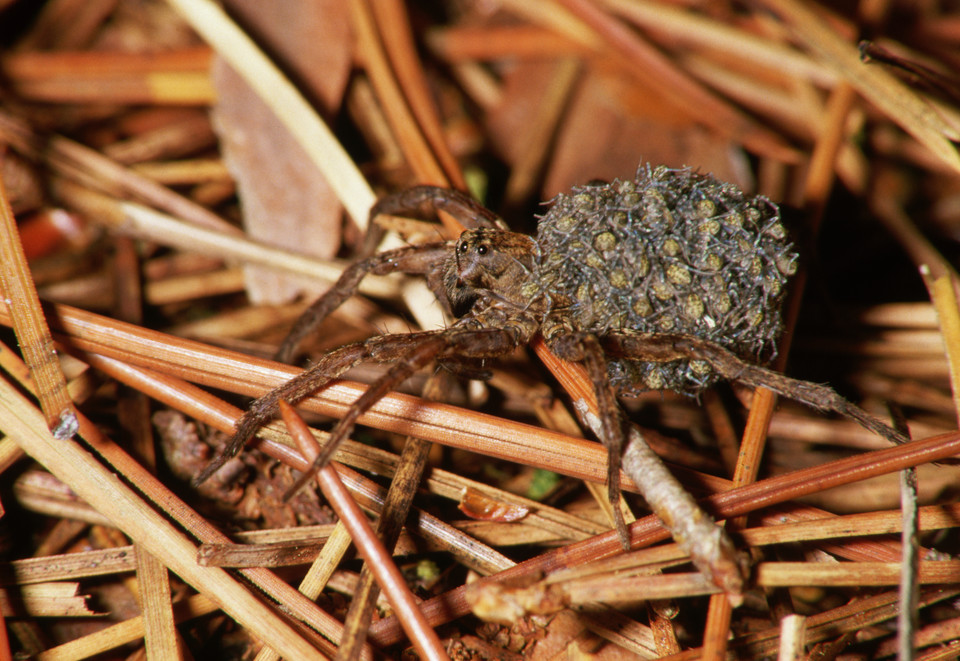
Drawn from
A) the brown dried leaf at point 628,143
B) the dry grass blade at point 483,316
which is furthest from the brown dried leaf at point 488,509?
the brown dried leaf at point 628,143

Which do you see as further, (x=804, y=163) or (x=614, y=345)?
(x=804, y=163)

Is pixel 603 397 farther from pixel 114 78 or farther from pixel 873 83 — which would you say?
pixel 114 78

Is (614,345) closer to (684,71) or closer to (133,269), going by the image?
(684,71)

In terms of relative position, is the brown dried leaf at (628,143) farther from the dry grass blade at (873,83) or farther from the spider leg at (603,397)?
the spider leg at (603,397)

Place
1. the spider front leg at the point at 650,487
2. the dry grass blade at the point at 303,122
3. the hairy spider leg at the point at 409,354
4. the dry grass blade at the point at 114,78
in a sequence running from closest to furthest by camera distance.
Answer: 1. the spider front leg at the point at 650,487
2. the hairy spider leg at the point at 409,354
3. the dry grass blade at the point at 303,122
4. the dry grass blade at the point at 114,78

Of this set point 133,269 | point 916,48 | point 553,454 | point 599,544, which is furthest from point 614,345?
point 916,48

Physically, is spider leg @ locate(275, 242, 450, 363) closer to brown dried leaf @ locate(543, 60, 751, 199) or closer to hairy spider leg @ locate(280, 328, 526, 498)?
hairy spider leg @ locate(280, 328, 526, 498)

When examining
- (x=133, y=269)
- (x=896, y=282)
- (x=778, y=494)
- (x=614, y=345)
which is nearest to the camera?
(x=778, y=494)

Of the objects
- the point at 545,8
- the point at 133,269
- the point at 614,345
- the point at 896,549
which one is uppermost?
the point at 545,8
